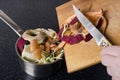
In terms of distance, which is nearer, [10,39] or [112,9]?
[112,9]

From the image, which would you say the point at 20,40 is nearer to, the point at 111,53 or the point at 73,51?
the point at 73,51

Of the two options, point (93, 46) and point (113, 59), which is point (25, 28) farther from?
point (113, 59)

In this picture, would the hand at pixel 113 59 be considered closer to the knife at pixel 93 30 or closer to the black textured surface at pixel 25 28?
the knife at pixel 93 30

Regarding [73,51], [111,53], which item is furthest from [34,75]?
[111,53]

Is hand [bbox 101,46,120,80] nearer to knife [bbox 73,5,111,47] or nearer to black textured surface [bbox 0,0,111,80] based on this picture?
knife [bbox 73,5,111,47]

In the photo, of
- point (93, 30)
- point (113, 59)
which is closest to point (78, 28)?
point (93, 30)

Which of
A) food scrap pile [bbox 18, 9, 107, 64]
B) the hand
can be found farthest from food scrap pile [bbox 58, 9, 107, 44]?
the hand
